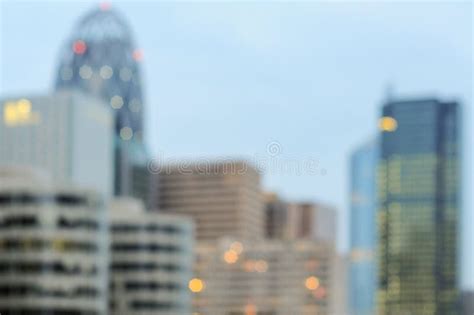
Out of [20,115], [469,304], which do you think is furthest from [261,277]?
[469,304]

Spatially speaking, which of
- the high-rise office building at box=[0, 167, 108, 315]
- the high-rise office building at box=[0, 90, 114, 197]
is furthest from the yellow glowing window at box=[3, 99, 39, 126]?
the high-rise office building at box=[0, 167, 108, 315]

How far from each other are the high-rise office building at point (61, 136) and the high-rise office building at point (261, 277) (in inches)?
877

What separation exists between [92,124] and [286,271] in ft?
132

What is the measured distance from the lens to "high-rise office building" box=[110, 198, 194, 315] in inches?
4104

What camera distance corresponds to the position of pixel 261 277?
187 meters

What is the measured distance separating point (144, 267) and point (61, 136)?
288 ft

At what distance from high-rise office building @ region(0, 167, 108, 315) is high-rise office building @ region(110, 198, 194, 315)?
1500 cm

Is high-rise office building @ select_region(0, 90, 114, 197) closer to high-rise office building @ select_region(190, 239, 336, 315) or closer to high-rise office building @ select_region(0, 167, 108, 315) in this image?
high-rise office building @ select_region(190, 239, 336, 315)

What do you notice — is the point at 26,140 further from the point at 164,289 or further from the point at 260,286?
the point at 164,289

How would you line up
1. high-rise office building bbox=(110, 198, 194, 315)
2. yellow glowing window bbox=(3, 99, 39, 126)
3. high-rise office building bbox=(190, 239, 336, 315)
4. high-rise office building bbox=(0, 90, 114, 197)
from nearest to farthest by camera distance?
1. high-rise office building bbox=(110, 198, 194, 315)
2. high-rise office building bbox=(190, 239, 336, 315)
3. high-rise office building bbox=(0, 90, 114, 197)
4. yellow glowing window bbox=(3, 99, 39, 126)

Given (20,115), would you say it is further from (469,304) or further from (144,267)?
(469,304)

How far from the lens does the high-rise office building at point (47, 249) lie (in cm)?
8488

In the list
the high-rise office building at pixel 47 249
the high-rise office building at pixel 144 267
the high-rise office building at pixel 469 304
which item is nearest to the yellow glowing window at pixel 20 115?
the high-rise office building at pixel 144 267

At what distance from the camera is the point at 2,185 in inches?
3447
